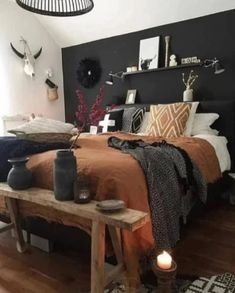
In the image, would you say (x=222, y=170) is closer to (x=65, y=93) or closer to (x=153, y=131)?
(x=153, y=131)

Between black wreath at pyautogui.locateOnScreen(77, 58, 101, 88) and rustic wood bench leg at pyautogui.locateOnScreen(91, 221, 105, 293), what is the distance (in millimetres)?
3589

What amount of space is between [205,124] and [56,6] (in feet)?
6.92

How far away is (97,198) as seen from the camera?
5.18 feet

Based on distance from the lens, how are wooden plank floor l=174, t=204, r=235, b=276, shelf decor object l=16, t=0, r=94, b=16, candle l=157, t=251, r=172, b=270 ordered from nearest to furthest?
candle l=157, t=251, r=172, b=270 → shelf decor object l=16, t=0, r=94, b=16 → wooden plank floor l=174, t=204, r=235, b=276

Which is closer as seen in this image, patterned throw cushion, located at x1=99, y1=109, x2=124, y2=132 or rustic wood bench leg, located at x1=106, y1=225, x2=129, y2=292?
rustic wood bench leg, located at x1=106, y1=225, x2=129, y2=292

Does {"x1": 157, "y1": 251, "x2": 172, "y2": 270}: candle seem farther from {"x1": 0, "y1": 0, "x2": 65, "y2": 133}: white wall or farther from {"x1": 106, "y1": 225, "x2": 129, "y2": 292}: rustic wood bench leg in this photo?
{"x1": 0, "y1": 0, "x2": 65, "y2": 133}: white wall

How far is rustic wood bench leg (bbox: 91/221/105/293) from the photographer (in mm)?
1395

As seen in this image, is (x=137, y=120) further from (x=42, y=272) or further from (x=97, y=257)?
(x=97, y=257)

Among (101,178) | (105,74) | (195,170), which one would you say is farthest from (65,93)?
(101,178)

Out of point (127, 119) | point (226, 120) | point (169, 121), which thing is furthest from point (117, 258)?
point (127, 119)

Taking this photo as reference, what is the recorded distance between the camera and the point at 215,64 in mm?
3320

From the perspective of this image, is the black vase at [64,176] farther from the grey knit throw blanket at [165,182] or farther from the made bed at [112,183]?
the grey knit throw blanket at [165,182]

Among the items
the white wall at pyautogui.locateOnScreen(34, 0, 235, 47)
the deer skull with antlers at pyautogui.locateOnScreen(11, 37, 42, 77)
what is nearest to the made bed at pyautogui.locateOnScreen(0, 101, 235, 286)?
the white wall at pyautogui.locateOnScreen(34, 0, 235, 47)

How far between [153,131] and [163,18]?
62.9 inches
